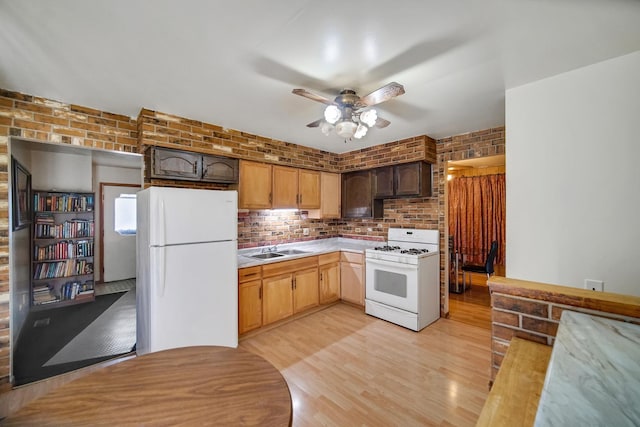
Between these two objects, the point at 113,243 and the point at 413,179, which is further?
the point at 113,243

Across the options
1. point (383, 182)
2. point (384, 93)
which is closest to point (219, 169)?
point (384, 93)

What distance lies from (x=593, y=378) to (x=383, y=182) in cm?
317

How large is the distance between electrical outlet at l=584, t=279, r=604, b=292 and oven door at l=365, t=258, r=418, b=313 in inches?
58.2

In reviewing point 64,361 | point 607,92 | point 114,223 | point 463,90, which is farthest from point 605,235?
point 114,223

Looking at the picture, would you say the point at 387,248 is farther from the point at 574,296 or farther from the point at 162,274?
the point at 162,274

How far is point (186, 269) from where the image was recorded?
230cm

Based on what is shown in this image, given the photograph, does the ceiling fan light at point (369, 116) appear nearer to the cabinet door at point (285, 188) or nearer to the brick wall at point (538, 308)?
the brick wall at point (538, 308)

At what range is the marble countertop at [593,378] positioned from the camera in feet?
2.02

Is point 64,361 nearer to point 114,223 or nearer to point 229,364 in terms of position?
point 229,364

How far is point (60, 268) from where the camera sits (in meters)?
3.87

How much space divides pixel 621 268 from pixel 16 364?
16.0 feet

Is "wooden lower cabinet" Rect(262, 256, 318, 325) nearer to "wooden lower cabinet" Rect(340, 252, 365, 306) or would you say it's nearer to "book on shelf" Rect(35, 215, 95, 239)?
"wooden lower cabinet" Rect(340, 252, 365, 306)

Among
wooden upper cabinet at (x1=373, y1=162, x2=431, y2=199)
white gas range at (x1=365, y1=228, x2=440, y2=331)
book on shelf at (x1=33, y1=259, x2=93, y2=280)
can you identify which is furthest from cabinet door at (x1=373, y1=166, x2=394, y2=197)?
book on shelf at (x1=33, y1=259, x2=93, y2=280)

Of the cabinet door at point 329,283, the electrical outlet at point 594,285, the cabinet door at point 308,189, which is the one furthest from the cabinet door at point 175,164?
the electrical outlet at point 594,285
